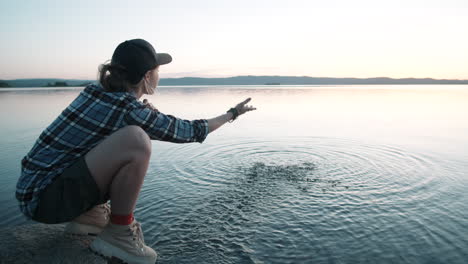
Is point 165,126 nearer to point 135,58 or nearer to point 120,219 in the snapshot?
point 135,58

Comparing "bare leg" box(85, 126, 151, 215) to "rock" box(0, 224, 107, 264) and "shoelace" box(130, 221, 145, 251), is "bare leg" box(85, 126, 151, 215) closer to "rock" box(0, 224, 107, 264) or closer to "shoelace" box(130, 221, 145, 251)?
"shoelace" box(130, 221, 145, 251)

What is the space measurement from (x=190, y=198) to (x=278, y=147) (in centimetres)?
569

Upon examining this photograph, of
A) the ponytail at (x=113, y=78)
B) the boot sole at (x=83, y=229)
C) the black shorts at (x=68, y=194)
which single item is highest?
the ponytail at (x=113, y=78)

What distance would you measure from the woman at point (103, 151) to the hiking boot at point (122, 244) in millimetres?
11

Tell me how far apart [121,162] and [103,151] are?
0.20 meters

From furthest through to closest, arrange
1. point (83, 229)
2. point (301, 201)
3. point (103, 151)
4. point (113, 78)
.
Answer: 1. point (301, 201)
2. point (83, 229)
3. point (113, 78)
4. point (103, 151)

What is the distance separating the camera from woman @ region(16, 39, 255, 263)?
2990 mm

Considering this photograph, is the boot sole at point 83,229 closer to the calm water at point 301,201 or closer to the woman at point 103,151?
the woman at point 103,151

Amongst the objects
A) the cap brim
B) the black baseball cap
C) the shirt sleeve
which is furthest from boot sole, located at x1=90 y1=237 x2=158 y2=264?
the cap brim

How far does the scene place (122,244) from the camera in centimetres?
342

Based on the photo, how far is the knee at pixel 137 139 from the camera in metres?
3.01

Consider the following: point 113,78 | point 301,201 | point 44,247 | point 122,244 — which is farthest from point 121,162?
point 301,201

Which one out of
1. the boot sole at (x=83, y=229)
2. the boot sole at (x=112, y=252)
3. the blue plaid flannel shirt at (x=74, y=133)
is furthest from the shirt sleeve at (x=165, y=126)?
the boot sole at (x=83, y=229)

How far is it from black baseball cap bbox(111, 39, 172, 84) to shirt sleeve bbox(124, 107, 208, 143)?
45cm
